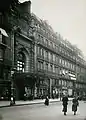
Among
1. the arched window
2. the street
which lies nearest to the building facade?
the arched window

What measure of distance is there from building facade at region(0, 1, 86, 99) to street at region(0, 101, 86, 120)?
0.10 m

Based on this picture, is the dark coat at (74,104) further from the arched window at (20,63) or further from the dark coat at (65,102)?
the arched window at (20,63)

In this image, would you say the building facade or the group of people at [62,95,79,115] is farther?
the group of people at [62,95,79,115]

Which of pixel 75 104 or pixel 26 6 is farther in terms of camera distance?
pixel 75 104

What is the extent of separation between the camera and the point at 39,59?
157 cm

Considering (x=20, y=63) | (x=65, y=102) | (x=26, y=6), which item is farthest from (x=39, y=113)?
(x=26, y=6)

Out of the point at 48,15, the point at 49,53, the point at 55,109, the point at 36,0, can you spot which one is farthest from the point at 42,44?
the point at 55,109

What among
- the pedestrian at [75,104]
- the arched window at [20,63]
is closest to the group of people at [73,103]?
the pedestrian at [75,104]

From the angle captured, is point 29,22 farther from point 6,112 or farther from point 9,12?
point 6,112

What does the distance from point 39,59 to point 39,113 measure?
1.25 ft

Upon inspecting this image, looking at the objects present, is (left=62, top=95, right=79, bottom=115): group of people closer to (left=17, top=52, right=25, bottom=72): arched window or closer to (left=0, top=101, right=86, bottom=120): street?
(left=0, top=101, right=86, bottom=120): street

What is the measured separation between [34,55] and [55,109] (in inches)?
16.2

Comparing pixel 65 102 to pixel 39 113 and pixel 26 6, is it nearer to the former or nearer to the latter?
pixel 39 113

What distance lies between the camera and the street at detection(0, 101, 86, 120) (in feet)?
4.28
